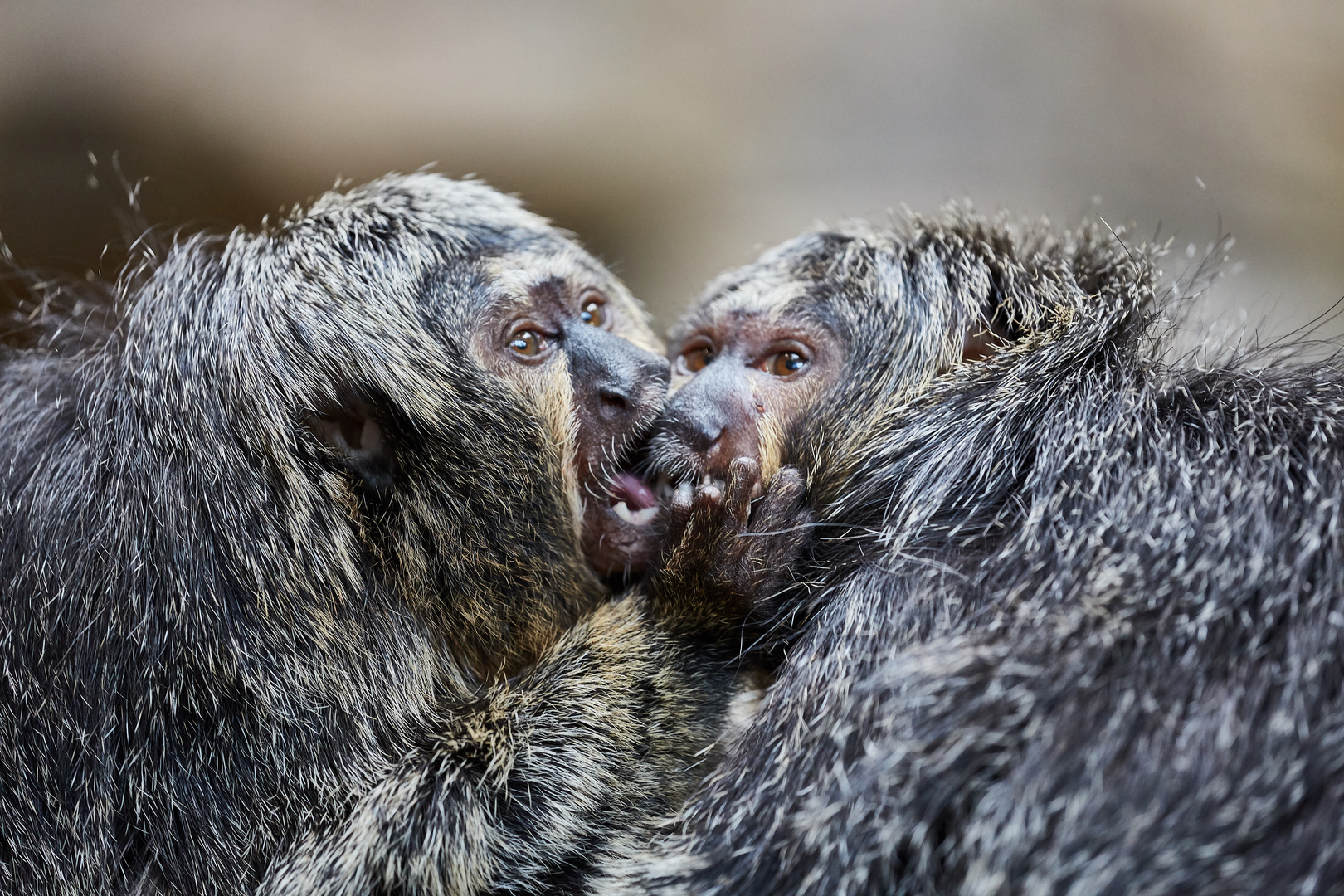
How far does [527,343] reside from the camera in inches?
110

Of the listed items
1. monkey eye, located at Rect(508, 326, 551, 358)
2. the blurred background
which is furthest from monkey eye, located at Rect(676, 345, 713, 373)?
the blurred background

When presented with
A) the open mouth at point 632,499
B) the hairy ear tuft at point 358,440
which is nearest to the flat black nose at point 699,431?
the open mouth at point 632,499

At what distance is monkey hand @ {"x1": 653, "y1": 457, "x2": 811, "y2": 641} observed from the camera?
237 centimetres

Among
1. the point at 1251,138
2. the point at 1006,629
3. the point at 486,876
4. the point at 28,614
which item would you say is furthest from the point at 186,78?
the point at 1251,138

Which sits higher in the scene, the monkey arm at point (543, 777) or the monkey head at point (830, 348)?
the monkey head at point (830, 348)

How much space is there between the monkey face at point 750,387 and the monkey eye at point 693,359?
5.3 inches

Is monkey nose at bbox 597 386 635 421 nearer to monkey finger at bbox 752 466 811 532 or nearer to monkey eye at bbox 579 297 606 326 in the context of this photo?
monkey eye at bbox 579 297 606 326

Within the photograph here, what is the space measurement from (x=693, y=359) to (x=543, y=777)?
57.2 inches

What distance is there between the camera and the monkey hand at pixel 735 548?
7.79ft

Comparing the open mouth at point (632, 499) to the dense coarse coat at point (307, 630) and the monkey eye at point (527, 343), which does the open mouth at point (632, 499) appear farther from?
the monkey eye at point (527, 343)

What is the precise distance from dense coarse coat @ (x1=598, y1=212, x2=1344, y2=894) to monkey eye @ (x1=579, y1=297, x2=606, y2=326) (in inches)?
30.8

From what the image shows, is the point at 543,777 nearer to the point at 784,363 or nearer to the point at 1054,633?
the point at 1054,633

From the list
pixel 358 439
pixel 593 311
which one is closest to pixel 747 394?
pixel 593 311

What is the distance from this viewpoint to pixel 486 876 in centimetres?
223
